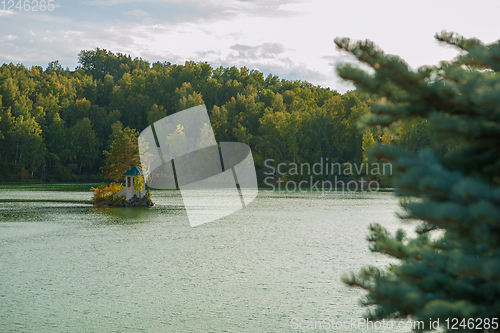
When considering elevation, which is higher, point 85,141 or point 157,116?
point 157,116

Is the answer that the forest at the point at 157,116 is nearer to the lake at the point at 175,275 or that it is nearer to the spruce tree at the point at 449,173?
the lake at the point at 175,275

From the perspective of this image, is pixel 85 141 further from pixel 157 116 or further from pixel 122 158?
pixel 122 158

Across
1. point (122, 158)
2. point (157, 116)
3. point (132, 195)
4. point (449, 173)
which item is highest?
point (157, 116)

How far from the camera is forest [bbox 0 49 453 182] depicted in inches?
2495

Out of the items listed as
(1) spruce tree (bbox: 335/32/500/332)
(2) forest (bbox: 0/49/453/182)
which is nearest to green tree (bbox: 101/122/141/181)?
(2) forest (bbox: 0/49/453/182)

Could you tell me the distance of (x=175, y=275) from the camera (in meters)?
9.91

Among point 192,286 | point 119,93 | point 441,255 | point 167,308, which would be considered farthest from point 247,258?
point 119,93

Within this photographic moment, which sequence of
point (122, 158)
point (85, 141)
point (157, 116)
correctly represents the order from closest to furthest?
point (122, 158), point (85, 141), point (157, 116)

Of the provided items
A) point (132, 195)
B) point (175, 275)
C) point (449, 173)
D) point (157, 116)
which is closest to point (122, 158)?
point (132, 195)

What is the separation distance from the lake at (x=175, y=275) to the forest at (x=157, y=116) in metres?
39.4

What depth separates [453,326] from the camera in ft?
6.59

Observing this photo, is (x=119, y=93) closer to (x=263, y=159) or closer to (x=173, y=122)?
(x=173, y=122)

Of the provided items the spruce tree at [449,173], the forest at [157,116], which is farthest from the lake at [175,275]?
the forest at [157,116]

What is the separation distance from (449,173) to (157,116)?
7115 cm
